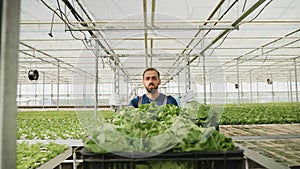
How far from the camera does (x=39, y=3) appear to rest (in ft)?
16.3

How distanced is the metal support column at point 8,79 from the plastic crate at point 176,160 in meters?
0.32

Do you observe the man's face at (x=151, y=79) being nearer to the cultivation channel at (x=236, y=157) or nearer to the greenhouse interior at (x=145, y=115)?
the greenhouse interior at (x=145, y=115)

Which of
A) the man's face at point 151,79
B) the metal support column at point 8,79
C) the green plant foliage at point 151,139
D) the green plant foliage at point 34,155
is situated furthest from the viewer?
the man's face at point 151,79

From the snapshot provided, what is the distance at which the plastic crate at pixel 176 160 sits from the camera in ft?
3.60

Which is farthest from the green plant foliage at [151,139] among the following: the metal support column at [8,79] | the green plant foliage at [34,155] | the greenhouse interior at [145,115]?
the green plant foliage at [34,155]

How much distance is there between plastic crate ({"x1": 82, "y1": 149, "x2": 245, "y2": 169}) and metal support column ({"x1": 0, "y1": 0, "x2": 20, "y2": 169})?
0.32m

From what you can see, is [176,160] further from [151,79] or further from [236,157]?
[151,79]

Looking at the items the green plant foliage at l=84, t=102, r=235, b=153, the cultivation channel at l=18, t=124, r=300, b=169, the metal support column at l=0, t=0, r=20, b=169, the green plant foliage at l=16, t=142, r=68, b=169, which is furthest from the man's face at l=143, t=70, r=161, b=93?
the metal support column at l=0, t=0, r=20, b=169

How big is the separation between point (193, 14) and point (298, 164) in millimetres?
3716

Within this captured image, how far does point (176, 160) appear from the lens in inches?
44.1

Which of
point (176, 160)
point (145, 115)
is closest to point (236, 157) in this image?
point (176, 160)

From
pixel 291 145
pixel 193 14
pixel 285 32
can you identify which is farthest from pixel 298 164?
pixel 285 32

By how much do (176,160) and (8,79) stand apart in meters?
0.73

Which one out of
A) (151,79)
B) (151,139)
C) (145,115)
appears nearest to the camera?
(151,139)
